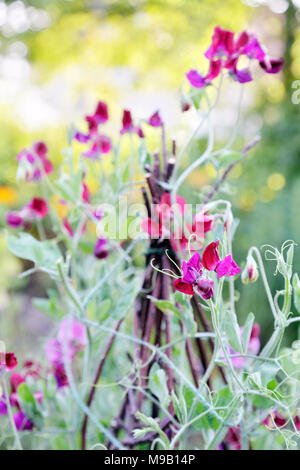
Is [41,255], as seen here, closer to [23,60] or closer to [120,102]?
[120,102]

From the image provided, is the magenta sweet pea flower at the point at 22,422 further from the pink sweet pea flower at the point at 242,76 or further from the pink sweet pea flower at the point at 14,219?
the pink sweet pea flower at the point at 242,76

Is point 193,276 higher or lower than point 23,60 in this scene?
lower

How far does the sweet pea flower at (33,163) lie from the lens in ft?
1.69

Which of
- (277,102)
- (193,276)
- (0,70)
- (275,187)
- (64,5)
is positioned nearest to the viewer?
(193,276)

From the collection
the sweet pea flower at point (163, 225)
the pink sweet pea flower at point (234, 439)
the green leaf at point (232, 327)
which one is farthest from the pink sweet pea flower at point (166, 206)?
the pink sweet pea flower at point (234, 439)

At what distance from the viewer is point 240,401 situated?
0.37 meters

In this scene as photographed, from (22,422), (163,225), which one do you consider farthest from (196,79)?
(22,422)

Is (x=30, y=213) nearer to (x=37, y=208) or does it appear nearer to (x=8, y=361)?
(x=37, y=208)

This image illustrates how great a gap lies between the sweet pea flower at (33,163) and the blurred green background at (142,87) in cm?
103

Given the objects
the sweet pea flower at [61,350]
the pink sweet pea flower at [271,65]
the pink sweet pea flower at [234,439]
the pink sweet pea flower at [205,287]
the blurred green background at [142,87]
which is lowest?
the pink sweet pea flower at [234,439]

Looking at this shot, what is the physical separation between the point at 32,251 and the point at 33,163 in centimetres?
15

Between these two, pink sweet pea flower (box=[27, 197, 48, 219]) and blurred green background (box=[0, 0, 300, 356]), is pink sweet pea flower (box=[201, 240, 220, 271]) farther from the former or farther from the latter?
blurred green background (box=[0, 0, 300, 356])
